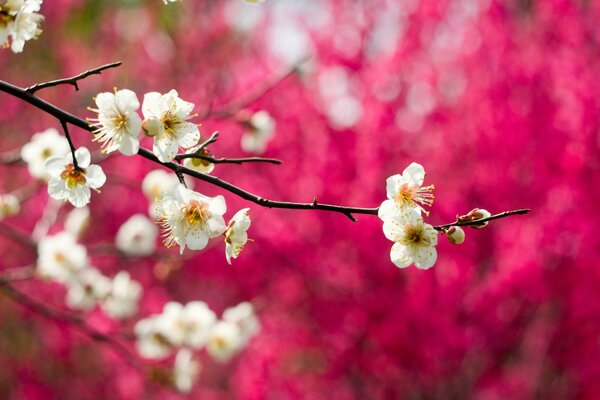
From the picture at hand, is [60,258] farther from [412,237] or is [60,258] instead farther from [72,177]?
[412,237]

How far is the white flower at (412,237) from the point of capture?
4.23 feet

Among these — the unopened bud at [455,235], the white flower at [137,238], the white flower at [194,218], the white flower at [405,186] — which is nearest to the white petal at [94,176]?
the white flower at [194,218]

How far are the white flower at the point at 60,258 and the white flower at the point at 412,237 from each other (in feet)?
6.17

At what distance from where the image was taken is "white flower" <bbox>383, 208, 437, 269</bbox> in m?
1.29

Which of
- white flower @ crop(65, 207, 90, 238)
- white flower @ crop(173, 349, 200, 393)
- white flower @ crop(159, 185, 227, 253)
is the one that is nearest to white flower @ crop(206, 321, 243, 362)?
white flower @ crop(173, 349, 200, 393)

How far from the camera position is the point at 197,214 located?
4.54 feet

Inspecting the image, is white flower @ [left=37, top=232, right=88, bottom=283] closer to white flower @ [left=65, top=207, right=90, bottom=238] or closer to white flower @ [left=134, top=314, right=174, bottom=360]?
white flower @ [left=65, top=207, right=90, bottom=238]

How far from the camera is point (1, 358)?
5.97m

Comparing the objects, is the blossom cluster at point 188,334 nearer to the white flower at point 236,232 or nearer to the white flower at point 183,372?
the white flower at point 183,372

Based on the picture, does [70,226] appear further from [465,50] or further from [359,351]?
[465,50]

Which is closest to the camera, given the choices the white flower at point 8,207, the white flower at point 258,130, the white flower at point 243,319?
the white flower at point 258,130

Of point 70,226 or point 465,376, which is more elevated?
point 70,226

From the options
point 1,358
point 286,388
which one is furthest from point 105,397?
point 286,388

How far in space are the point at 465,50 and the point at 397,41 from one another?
40 centimetres
